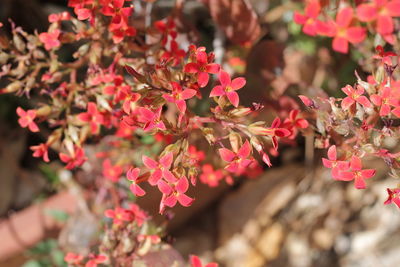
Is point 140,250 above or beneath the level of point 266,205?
above

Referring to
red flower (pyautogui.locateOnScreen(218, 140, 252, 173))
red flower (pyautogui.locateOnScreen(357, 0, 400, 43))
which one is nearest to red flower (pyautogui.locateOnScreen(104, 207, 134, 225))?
red flower (pyautogui.locateOnScreen(218, 140, 252, 173))

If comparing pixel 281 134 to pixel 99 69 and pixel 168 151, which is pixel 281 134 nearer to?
pixel 168 151

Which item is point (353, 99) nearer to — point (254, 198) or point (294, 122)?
point (294, 122)

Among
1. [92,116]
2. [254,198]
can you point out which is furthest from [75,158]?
[254,198]

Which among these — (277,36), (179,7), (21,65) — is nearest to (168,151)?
(21,65)

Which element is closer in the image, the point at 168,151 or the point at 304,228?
the point at 168,151

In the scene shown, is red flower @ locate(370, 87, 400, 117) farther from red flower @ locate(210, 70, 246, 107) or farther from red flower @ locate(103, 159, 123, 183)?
red flower @ locate(103, 159, 123, 183)
